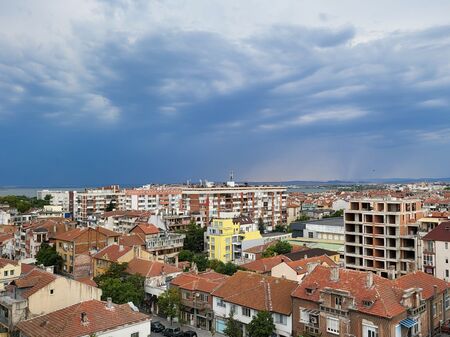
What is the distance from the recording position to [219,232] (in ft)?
225

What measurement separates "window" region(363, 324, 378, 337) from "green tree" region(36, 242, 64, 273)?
42812mm

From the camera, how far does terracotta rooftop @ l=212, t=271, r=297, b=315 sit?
110 ft

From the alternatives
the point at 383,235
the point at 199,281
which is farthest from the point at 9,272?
the point at 383,235

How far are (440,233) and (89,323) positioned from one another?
37659mm

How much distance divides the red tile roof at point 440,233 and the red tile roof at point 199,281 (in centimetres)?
2302

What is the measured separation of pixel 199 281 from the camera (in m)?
40.2

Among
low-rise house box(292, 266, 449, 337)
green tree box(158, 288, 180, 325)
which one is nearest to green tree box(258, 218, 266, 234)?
green tree box(158, 288, 180, 325)

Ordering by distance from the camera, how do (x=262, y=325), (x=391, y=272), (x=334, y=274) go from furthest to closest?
(x=391, y=272)
(x=334, y=274)
(x=262, y=325)

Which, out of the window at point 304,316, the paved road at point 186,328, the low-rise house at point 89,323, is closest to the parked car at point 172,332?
the paved road at point 186,328

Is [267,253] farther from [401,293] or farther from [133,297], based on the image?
[401,293]

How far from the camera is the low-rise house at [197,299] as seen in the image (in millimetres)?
38438

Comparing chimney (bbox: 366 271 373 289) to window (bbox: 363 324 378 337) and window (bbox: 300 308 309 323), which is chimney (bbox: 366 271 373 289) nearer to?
window (bbox: 363 324 378 337)

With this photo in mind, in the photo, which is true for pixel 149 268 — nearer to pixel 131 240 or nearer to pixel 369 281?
pixel 131 240

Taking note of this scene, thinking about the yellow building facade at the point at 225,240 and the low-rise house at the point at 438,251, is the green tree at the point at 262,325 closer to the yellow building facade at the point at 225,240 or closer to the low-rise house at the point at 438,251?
→ the low-rise house at the point at 438,251
